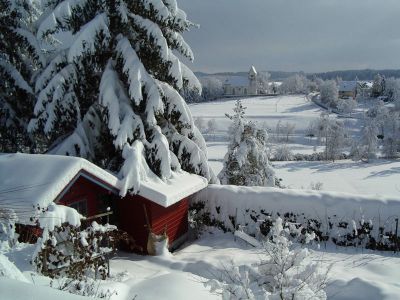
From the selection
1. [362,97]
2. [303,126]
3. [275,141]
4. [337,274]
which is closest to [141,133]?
[337,274]

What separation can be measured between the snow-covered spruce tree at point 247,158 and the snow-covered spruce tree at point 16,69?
10614 mm

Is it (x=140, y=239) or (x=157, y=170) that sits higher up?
(x=157, y=170)

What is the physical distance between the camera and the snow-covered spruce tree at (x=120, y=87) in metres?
12.5

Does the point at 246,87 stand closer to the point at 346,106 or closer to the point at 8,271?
the point at 346,106

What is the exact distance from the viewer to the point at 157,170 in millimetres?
13508

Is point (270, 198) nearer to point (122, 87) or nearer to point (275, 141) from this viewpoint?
point (122, 87)

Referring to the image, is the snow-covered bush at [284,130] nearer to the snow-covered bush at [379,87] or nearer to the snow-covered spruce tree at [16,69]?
the snow-covered bush at [379,87]

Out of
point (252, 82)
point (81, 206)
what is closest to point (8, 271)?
point (81, 206)

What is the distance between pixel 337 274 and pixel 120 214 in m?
6.93

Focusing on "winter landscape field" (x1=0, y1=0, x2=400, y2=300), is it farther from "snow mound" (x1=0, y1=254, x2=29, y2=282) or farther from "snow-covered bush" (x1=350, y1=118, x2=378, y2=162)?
"snow-covered bush" (x1=350, y1=118, x2=378, y2=162)

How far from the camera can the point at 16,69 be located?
1636cm

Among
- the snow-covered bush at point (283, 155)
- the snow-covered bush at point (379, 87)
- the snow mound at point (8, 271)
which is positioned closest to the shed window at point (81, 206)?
the snow mound at point (8, 271)

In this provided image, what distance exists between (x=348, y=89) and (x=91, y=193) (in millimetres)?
178780

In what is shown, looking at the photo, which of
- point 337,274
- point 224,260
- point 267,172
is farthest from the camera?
point 267,172
